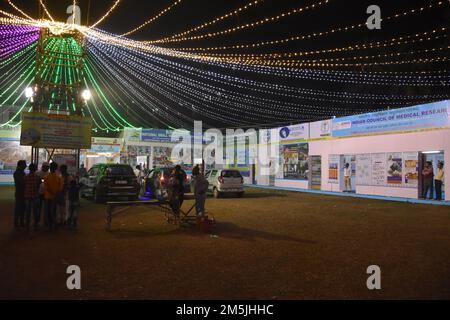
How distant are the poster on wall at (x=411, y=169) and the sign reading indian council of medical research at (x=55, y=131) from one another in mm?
14685

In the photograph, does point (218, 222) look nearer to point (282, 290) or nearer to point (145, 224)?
point (145, 224)

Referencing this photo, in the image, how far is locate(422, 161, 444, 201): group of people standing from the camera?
1655 centimetres

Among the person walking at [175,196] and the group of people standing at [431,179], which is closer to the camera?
the person walking at [175,196]

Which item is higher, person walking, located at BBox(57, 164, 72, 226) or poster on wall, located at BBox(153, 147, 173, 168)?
poster on wall, located at BBox(153, 147, 173, 168)

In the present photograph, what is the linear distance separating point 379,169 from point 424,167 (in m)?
2.81

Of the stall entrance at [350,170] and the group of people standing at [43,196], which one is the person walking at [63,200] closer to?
the group of people standing at [43,196]

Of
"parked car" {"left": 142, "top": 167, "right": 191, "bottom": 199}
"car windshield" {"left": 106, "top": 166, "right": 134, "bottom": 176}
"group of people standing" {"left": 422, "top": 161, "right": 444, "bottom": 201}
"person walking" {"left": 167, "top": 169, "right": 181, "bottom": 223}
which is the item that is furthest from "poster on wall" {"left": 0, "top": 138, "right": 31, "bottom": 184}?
"group of people standing" {"left": 422, "top": 161, "right": 444, "bottom": 201}

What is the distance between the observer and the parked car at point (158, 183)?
1598 cm

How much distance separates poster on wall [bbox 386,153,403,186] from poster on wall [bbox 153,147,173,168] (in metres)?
18.6

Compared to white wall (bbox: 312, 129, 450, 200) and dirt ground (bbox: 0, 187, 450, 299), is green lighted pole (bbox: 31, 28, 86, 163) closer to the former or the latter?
dirt ground (bbox: 0, 187, 450, 299)

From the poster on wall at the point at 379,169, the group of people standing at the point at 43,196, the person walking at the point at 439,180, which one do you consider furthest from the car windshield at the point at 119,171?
the person walking at the point at 439,180

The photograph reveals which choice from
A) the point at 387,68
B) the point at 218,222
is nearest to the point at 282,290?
the point at 218,222

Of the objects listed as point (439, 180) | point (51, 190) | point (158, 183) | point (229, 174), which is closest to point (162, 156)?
point (229, 174)
